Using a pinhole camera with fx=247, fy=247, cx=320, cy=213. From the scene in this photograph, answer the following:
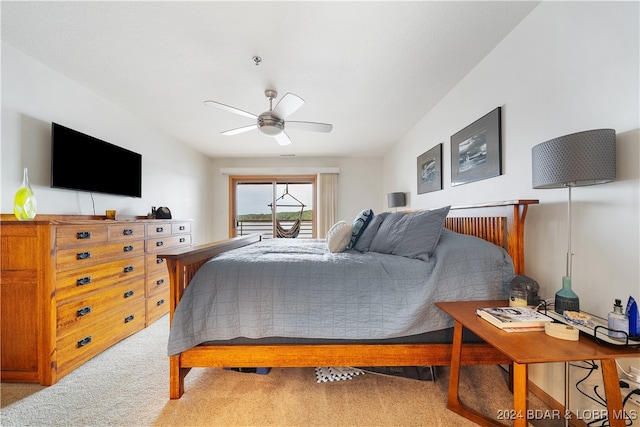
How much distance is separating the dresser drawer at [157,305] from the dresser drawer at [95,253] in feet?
1.69

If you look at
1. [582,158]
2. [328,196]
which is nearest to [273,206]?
[328,196]

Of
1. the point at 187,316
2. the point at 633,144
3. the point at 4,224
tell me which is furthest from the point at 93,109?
the point at 633,144

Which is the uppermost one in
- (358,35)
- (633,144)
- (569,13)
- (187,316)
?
(358,35)

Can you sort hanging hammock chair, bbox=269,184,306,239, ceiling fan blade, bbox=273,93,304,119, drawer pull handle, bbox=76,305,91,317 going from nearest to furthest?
drawer pull handle, bbox=76,305,91,317 → ceiling fan blade, bbox=273,93,304,119 → hanging hammock chair, bbox=269,184,306,239

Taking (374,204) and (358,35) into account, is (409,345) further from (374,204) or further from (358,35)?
(374,204)

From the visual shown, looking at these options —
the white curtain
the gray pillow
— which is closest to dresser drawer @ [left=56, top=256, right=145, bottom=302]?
the gray pillow

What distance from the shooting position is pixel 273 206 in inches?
207

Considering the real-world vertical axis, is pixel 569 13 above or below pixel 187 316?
above

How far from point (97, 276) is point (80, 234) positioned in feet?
1.20

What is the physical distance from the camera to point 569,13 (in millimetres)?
1252

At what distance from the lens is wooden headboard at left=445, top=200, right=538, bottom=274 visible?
1.47 m

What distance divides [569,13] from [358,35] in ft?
3.57

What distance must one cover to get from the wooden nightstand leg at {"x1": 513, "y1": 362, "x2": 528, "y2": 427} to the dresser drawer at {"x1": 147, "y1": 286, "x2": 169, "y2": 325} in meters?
2.86

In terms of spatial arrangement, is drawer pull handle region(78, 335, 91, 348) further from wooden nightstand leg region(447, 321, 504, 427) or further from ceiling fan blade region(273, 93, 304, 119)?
wooden nightstand leg region(447, 321, 504, 427)
